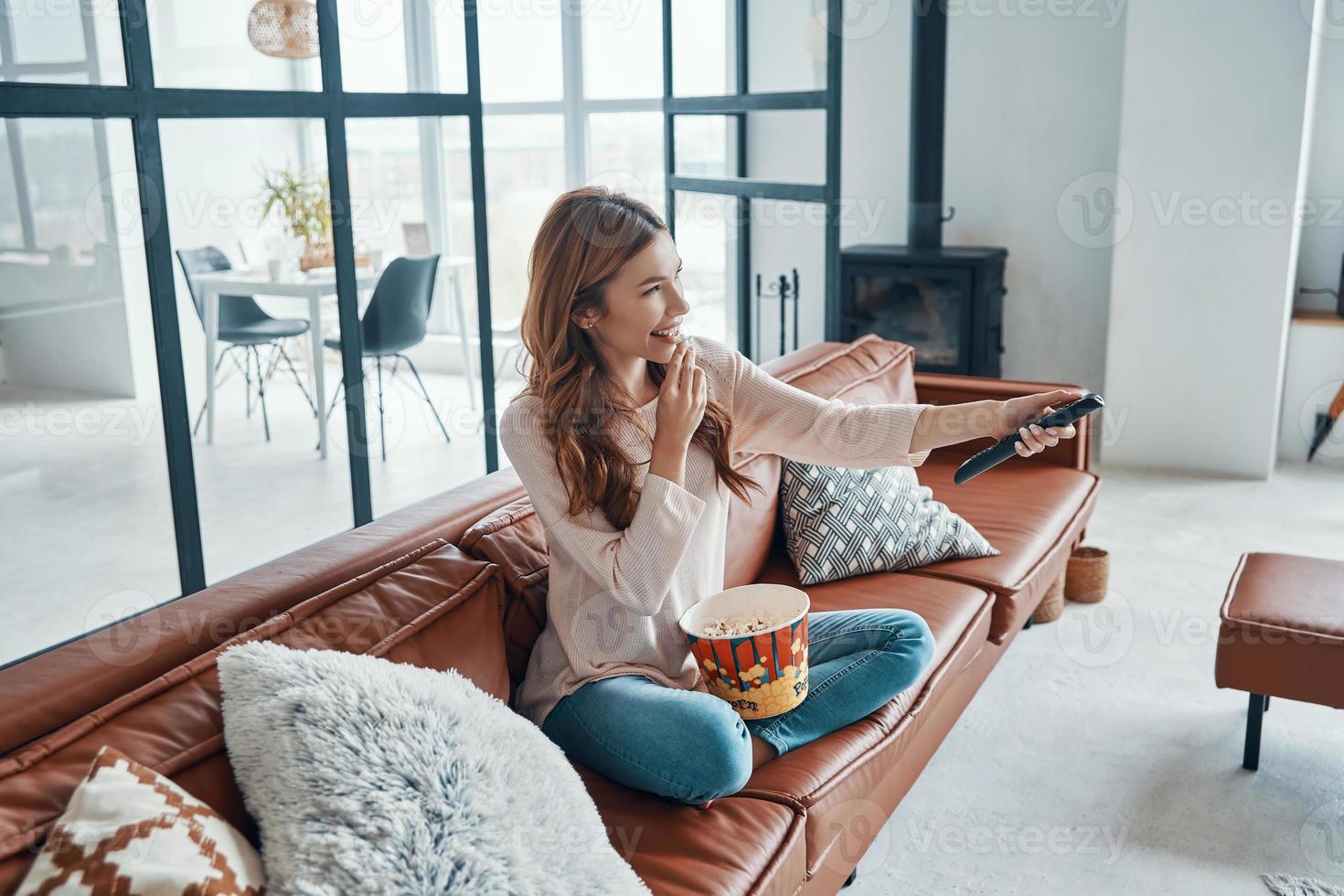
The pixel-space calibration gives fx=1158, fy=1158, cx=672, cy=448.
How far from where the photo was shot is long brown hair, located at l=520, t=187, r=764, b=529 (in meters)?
1.55

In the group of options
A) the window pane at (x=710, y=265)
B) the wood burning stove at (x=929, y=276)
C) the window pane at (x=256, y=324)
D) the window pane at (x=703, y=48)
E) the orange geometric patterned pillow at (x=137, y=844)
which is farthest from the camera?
the window pane at (x=710, y=265)

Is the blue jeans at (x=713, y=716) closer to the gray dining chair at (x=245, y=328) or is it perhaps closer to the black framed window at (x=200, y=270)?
the black framed window at (x=200, y=270)

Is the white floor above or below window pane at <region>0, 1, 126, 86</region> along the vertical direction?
below

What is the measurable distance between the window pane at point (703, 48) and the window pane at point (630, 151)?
906mm

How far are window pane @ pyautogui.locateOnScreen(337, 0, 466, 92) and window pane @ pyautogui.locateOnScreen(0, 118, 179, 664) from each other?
0.63 m

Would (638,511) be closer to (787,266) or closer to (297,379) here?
(297,379)

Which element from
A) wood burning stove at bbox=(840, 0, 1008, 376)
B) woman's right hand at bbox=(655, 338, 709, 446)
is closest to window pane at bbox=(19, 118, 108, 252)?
woman's right hand at bbox=(655, 338, 709, 446)

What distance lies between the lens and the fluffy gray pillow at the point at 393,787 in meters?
1.05

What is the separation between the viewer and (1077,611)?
2.96 m

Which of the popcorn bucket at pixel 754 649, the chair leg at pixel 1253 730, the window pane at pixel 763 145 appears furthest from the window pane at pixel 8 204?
the window pane at pixel 763 145

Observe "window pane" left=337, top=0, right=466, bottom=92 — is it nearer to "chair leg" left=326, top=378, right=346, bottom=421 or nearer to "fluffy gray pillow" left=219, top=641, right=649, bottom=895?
"chair leg" left=326, top=378, right=346, bottom=421

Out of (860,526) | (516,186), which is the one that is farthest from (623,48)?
(860,526)

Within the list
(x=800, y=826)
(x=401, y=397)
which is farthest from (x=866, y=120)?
(x=800, y=826)

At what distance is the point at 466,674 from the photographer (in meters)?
1.44
